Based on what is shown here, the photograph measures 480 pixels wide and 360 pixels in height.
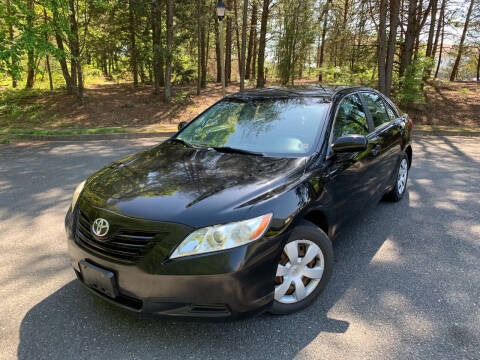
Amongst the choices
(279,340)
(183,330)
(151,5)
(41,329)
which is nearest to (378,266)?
(279,340)

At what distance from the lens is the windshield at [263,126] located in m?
3.00

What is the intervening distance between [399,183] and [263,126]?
8.41ft

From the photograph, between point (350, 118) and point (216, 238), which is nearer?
point (216, 238)

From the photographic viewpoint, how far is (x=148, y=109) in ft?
47.8

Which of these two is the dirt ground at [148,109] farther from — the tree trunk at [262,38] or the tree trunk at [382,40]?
the tree trunk at [262,38]

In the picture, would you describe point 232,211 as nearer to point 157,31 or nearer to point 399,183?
point 399,183

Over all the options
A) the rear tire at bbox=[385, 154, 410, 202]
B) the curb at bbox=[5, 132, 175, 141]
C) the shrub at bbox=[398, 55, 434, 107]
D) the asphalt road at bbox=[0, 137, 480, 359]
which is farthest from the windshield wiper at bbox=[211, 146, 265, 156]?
the shrub at bbox=[398, 55, 434, 107]

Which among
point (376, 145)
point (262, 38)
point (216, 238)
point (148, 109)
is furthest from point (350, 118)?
point (262, 38)

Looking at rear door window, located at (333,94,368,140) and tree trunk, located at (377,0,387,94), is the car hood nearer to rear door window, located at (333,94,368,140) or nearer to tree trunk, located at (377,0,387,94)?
rear door window, located at (333,94,368,140)

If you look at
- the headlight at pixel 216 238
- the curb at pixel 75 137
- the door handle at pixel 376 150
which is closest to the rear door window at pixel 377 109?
the door handle at pixel 376 150

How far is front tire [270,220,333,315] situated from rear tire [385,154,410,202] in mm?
2476

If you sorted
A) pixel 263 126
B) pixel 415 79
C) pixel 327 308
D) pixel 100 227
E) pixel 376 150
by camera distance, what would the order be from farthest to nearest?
pixel 415 79, pixel 376 150, pixel 263 126, pixel 327 308, pixel 100 227

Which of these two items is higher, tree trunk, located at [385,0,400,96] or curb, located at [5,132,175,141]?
tree trunk, located at [385,0,400,96]

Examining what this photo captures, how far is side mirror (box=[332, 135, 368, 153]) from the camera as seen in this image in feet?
9.25
